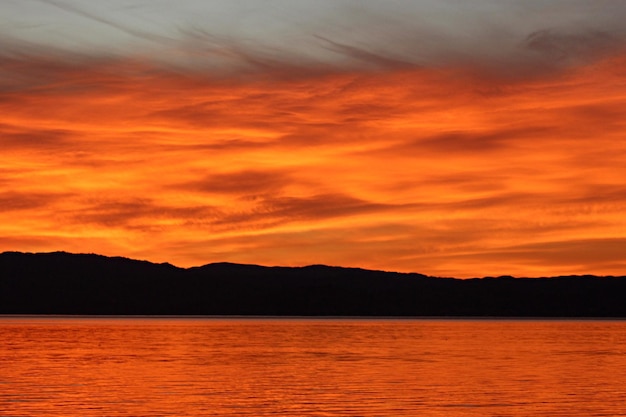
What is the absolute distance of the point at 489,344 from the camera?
10269 cm

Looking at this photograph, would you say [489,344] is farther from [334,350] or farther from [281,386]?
[281,386]

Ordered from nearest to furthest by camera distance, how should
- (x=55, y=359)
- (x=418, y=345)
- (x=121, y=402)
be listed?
(x=121, y=402) → (x=55, y=359) → (x=418, y=345)

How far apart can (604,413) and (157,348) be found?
2027 inches

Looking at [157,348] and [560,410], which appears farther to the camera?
[157,348]

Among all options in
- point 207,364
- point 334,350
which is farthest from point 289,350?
point 207,364

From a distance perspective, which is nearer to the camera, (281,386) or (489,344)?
(281,386)

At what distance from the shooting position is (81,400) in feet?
156

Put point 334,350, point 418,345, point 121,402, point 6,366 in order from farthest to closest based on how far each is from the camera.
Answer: point 418,345 → point 334,350 → point 6,366 → point 121,402

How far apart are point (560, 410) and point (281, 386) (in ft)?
49.1

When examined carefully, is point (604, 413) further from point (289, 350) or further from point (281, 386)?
point (289, 350)

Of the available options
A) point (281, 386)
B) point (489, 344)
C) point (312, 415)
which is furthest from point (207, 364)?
point (489, 344)

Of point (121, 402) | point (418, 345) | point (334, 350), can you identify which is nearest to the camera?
point (121, 402)

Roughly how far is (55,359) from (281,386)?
81.9 ft

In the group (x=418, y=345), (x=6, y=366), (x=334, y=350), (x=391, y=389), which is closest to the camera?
(x=391, y=389)
